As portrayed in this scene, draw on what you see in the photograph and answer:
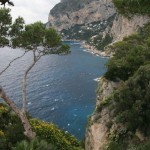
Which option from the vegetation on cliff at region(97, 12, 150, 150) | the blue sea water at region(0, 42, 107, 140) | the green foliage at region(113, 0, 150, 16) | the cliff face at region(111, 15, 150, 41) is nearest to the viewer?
the green foliage at region(113, 0, 150, 16)

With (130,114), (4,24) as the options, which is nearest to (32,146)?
(4,24)

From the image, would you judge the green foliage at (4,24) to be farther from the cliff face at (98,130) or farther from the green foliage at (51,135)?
the cliff face at (98,130)

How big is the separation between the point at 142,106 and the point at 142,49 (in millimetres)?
17420

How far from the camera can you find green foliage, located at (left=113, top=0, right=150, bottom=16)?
16.2 m

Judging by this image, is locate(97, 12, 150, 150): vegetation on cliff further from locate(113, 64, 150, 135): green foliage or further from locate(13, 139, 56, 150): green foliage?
locate(13, 139, 56, 150): green foliage

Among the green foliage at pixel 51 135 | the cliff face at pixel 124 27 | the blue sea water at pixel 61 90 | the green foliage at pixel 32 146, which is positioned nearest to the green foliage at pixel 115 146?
the green foliage at pixel 51 135

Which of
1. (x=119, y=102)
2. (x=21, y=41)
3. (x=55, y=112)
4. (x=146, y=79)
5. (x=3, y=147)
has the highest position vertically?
(x=21, y=41)

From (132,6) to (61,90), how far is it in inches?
2874

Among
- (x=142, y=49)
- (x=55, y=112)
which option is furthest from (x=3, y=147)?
(x=55, y=112)

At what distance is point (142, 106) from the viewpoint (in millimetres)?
23125

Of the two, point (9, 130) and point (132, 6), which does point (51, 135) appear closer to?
point (9, 130)

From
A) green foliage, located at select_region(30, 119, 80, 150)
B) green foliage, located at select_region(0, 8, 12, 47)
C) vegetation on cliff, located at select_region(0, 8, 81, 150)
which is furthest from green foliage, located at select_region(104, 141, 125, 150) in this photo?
green foliage, located at select_region(0, 8, 12, 47)

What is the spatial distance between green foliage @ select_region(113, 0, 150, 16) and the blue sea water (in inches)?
1494

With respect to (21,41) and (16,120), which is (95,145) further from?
(21,41)
